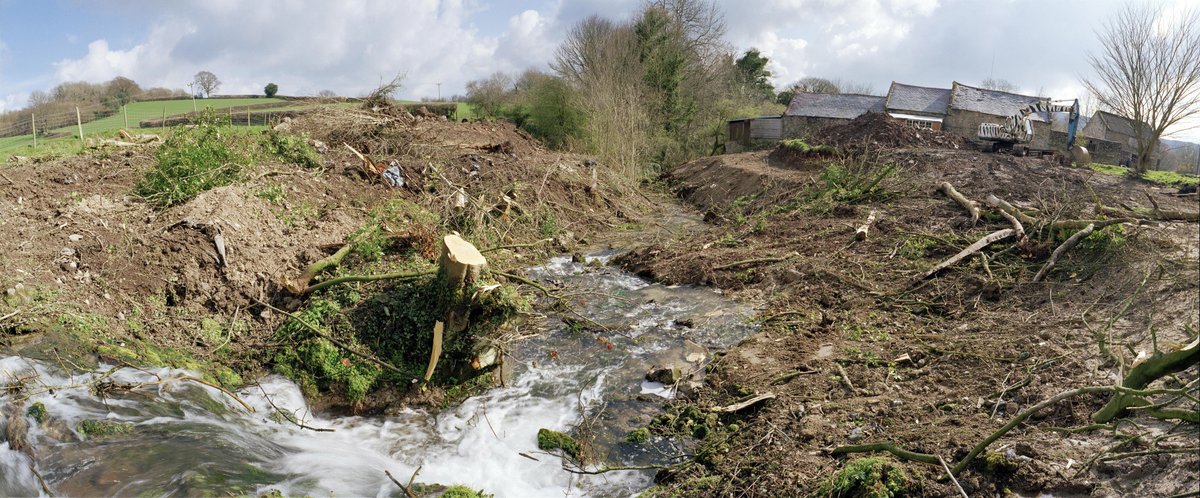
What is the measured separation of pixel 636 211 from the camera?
16641 mm

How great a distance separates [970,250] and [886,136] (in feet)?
38.8

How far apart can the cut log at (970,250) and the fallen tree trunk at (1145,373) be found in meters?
4.09

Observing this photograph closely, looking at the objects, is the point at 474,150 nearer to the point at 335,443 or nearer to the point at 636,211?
the point at 636,211

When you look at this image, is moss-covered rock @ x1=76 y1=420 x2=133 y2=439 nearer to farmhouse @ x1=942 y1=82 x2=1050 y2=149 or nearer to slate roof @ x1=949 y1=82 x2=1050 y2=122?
farmhouse @ x1=942 y1=82 x2=1050 y2=149

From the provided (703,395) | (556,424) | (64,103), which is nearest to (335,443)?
(556,424)

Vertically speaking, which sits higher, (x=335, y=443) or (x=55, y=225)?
(x=55, y=225)

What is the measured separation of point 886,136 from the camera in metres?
18.7

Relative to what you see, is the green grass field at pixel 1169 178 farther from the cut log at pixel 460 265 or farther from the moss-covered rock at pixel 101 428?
the moss-covered rock at pixel 101 428

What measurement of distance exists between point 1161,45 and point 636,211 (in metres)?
15.5

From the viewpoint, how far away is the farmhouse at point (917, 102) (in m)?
29.4

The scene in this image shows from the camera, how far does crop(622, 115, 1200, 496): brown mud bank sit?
3861 millimetres

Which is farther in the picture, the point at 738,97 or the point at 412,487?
the point at 738,97

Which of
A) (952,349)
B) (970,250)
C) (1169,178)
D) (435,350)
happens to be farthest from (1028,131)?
(435,350)

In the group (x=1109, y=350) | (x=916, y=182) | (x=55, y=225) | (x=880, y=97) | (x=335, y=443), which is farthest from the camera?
(x=880, y=97)
